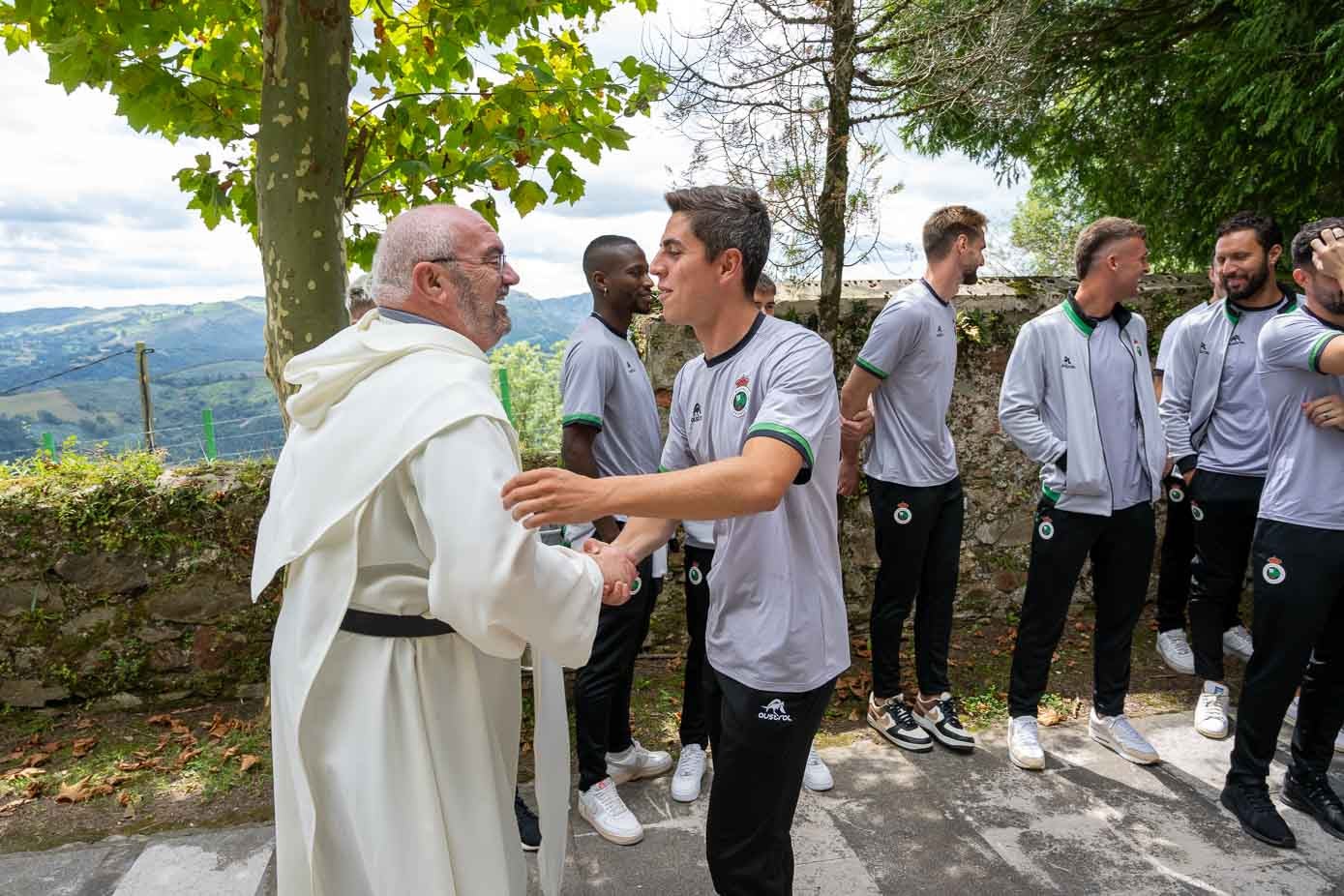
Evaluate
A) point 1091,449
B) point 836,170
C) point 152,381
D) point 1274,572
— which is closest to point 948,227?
point 836,170

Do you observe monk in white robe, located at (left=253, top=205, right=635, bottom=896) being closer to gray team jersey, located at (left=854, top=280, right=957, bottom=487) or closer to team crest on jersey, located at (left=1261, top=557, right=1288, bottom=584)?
gray team jersey, located at (left=854, top=280, right=957, bottom=487)

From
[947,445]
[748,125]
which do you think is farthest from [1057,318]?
[748,125]

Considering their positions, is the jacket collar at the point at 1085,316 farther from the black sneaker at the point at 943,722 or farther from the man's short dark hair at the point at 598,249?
the man's short dark hair at the point at 598,249

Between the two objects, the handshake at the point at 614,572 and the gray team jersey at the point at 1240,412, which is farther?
the gray team jersey at the point at 1240,412

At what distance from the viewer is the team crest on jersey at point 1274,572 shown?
354cm

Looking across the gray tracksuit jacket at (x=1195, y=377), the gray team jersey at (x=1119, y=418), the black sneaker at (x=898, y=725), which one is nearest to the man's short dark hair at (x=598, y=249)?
the gray team jersey at (x=1119, y=418)

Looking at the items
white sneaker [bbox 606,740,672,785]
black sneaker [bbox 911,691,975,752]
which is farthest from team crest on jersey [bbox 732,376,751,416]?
black sneaker [bbox 911,691,975,752]

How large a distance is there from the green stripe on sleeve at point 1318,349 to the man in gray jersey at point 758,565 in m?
2.07

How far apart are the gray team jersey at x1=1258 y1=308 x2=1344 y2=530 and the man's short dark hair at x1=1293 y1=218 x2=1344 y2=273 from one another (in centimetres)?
18

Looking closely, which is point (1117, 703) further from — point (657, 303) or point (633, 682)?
point (657, 303)

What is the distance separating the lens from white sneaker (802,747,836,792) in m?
4.04

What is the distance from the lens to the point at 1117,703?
174 inches

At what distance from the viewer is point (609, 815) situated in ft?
12.3

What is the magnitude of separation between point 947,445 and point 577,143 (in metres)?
2.57
